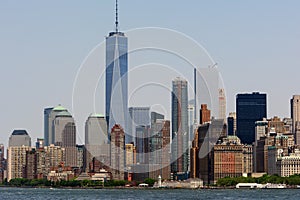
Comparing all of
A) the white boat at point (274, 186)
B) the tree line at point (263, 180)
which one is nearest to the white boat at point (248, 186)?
the white boat at point (274, 186)

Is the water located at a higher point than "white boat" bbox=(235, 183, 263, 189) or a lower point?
higher

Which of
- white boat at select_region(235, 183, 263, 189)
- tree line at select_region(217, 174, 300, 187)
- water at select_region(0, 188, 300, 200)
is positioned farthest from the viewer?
tree line at select_region(217, 174, 300, 187)

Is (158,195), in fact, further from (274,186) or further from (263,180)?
(263,180)

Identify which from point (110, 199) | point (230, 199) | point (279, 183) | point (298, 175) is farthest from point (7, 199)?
point (298, 175)

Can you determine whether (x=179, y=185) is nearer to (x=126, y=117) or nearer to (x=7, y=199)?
(x=126, y=117)

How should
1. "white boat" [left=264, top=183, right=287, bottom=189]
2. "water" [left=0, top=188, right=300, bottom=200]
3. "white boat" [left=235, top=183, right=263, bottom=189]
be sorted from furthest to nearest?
"white boat" [left=235, top=183, right=263, bottom=189] < "white boat" [left=264, top=183, right=287, bottom=189] < "water" [left=0, top=188, right=300, bottom=200]

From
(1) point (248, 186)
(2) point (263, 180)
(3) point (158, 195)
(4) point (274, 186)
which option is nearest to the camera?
(3) point (158, 195)

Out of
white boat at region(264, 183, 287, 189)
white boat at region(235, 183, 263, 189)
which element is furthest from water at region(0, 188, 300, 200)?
white boat at region(235, 183, 263, 189)

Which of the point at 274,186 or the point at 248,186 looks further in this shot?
the point at 248,186

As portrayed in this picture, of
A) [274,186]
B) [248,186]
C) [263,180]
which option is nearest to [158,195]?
[274,186]

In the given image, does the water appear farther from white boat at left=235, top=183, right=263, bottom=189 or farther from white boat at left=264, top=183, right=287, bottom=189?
white boat at left=235, top=183, right=263, bottom=189

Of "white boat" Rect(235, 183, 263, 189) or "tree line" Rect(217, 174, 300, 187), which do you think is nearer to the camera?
"white boat" Rect(235, 183, 263, 189)
